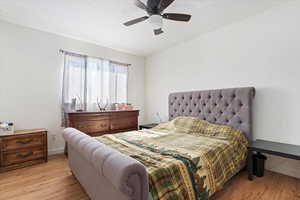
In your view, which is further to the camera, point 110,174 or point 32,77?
point 32,77

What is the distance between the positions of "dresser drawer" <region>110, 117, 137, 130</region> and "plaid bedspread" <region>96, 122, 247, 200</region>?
134 centimetres

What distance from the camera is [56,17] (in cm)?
266

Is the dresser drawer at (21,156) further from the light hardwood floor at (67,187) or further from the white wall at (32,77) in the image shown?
the white wall at (32,77)

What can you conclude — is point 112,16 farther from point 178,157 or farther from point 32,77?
point 178,157

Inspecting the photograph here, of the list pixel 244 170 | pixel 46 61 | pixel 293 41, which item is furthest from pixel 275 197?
pixel 46 61

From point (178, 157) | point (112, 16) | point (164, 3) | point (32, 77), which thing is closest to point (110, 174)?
point (178, 157)

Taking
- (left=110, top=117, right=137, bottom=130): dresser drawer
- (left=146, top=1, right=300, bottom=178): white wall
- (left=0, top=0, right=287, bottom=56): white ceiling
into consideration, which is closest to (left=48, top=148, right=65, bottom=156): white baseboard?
(left=110, top=117, right=137, bottom=130): dresser drawer

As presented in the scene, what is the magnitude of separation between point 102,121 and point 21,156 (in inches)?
59.6

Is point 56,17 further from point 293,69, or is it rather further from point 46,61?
point 293,69

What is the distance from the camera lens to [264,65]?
2.54 meters

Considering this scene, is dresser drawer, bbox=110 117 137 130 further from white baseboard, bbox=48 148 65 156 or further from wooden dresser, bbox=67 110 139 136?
white baseboard, bbox=48 148 65 156

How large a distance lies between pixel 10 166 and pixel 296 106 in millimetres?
4674

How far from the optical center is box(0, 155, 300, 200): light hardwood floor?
1867 millimetres

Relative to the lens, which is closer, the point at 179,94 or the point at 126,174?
the point at 126,174
